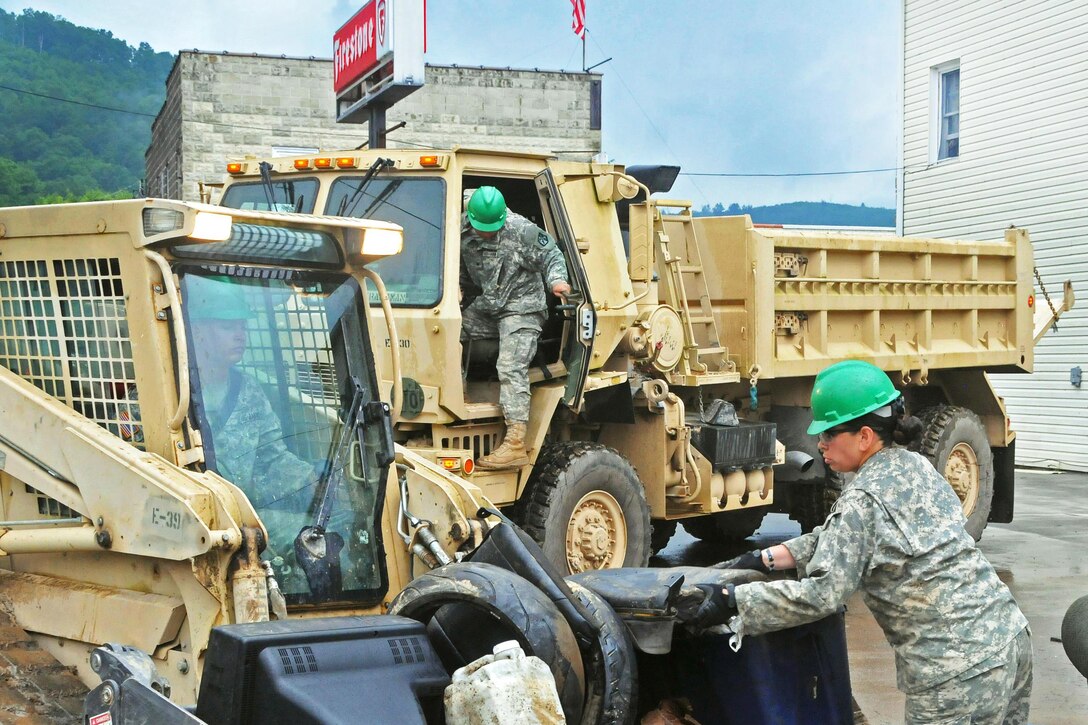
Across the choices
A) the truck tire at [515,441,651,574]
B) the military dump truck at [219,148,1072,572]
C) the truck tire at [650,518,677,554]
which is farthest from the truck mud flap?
the truck tire at [515,441,651,574]

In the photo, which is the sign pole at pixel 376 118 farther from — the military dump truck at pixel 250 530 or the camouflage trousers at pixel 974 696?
the camouflage trousers at pixel 974 696

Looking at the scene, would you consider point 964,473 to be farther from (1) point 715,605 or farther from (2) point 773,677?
(1) point 715,605

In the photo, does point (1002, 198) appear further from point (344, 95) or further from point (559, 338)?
point (559, 338)

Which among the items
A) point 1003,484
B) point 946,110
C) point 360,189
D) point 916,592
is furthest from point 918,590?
point 946,110

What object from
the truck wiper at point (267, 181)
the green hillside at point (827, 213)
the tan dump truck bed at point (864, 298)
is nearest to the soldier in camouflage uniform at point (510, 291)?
the truck wiper at point (267, 181)

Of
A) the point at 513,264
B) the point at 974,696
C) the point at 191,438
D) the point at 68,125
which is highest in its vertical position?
the point at 68,125

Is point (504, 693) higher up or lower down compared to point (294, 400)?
lower down

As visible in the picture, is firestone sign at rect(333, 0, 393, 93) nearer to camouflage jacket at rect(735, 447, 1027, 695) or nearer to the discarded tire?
the discarded tire

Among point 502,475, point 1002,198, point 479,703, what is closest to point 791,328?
point 502,475

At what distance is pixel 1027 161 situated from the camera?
17.4 metres

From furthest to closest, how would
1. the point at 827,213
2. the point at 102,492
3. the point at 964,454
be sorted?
the point at 827,213 → the point at 964,454 → the point at 102,492

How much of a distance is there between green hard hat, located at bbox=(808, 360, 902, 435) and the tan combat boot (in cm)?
335

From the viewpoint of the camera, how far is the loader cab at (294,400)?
426 cm

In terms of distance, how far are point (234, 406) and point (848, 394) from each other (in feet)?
6.62
